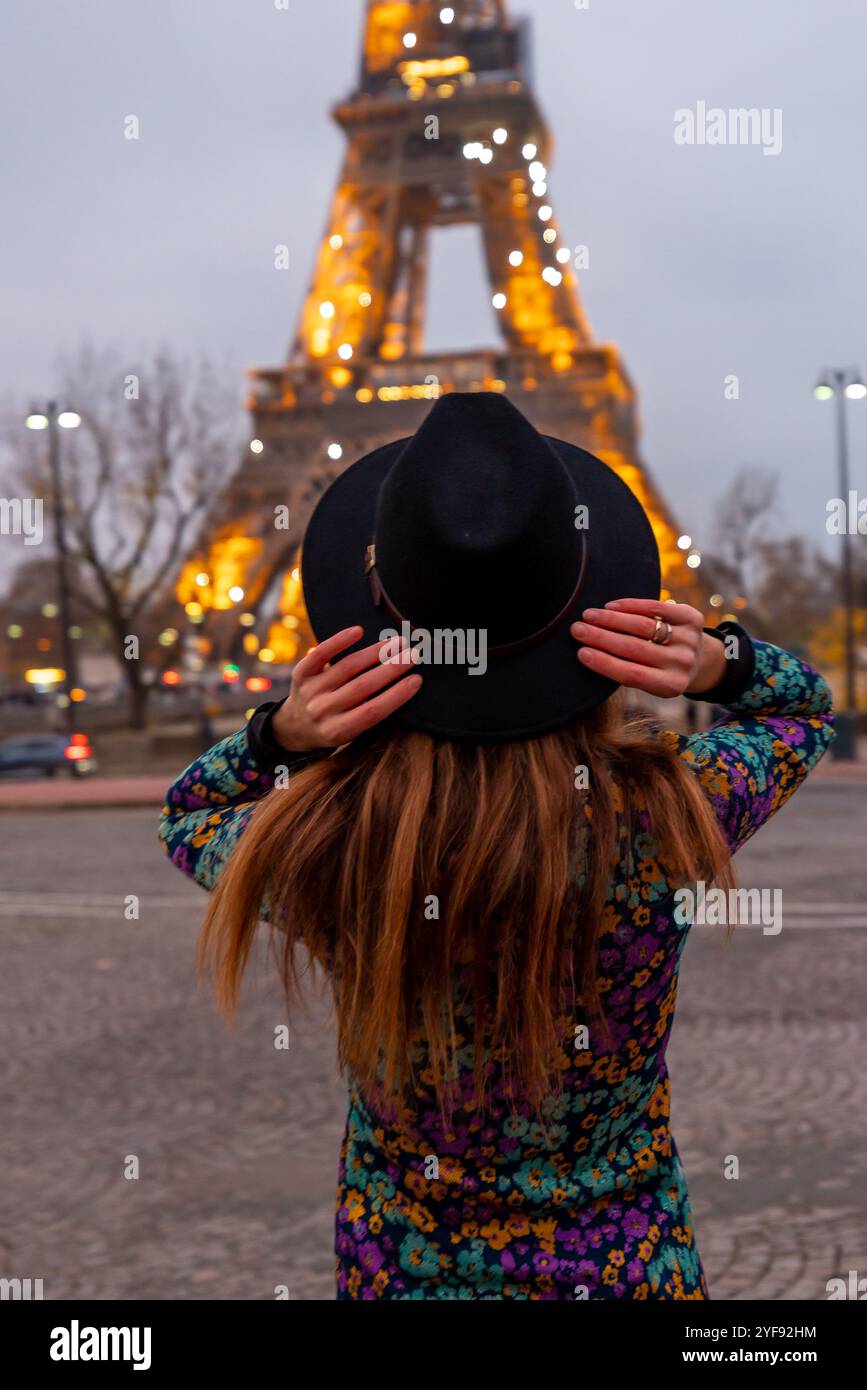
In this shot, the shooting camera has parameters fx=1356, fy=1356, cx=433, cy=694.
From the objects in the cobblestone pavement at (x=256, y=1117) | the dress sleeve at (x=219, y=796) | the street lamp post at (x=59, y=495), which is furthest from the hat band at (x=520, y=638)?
the street lamp post at (x=59, y=495)

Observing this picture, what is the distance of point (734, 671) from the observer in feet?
5.83

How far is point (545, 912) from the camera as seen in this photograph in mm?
1530

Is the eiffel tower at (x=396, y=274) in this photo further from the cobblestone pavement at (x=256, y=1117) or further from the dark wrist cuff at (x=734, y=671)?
the dark wrist cuff at (x=734, y=671)

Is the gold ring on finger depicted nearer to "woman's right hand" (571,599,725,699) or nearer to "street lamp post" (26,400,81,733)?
"woman's right hand" (571,599,725,699)

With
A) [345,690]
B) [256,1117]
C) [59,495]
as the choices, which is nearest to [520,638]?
[345,690]

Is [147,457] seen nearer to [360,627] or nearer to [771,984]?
[771,984]

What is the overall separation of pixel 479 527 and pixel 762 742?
0.53 m

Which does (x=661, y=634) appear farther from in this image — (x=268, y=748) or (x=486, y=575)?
(x=268, y=748)

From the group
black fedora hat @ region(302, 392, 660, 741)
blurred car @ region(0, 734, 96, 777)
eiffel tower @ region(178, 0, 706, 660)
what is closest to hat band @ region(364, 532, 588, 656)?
black fedora hat @ region(302, 392, 660, 741)

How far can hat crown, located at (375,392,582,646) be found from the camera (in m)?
1.53

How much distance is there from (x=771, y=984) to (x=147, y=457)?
3217cm

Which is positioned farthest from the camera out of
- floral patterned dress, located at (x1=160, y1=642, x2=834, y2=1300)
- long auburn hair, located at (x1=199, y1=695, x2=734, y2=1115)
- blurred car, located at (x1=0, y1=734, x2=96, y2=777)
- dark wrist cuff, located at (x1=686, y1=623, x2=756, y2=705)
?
blurred car, located at (x1=0, y1=734, x2=96, y2=777)

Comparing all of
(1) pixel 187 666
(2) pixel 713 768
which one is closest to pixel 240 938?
(2) pixel 713 768

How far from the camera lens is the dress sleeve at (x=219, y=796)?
1741 mm
